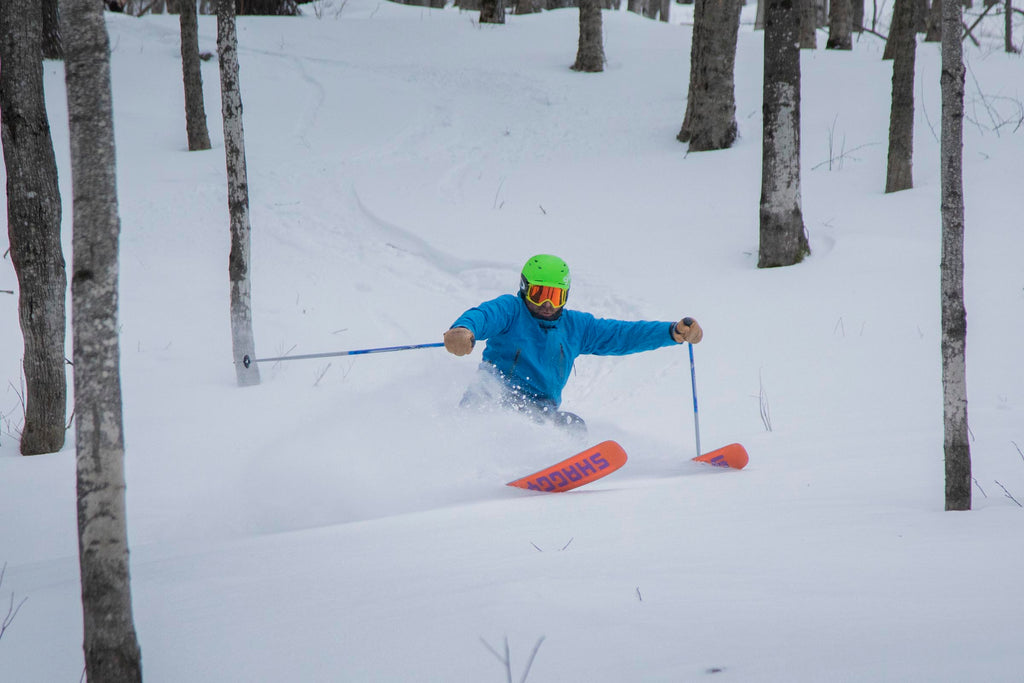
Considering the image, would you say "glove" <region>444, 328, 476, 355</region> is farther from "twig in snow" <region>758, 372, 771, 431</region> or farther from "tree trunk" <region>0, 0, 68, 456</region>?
"tree trunk" <region>0, 0, 68, 456</region>

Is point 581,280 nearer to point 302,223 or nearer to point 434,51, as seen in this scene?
point 302,223

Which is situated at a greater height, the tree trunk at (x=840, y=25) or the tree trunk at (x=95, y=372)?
the tree trunk at (x=840, y=25)

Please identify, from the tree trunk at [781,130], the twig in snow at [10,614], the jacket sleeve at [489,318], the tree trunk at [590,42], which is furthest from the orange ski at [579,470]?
the tree trunk at [590,42]

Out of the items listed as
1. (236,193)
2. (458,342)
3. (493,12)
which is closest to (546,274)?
(458,342)

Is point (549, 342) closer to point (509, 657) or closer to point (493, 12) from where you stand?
point (509, 657)

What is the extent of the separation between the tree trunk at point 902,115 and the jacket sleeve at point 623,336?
5118 millimetres

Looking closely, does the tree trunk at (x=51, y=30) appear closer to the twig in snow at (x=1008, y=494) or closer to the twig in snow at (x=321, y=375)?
the twig in snow at (x=321, y=375)

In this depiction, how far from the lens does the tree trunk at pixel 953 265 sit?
3211 millimetres

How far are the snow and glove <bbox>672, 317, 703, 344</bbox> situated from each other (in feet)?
2.56

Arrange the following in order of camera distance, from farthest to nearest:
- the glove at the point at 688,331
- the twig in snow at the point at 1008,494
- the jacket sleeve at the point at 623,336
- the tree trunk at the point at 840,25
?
the tree trunk at the point at 840,25
the jacket sleeve at the point at 623,336
the glove at the point at 688,331
the twig in snow at the point at 1008,494

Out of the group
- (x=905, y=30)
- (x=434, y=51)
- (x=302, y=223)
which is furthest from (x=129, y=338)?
(x=434, y=51)

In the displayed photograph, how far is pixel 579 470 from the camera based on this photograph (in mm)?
4523

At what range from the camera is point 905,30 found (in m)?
9.34

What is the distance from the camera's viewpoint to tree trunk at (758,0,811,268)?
7961 millimetres
